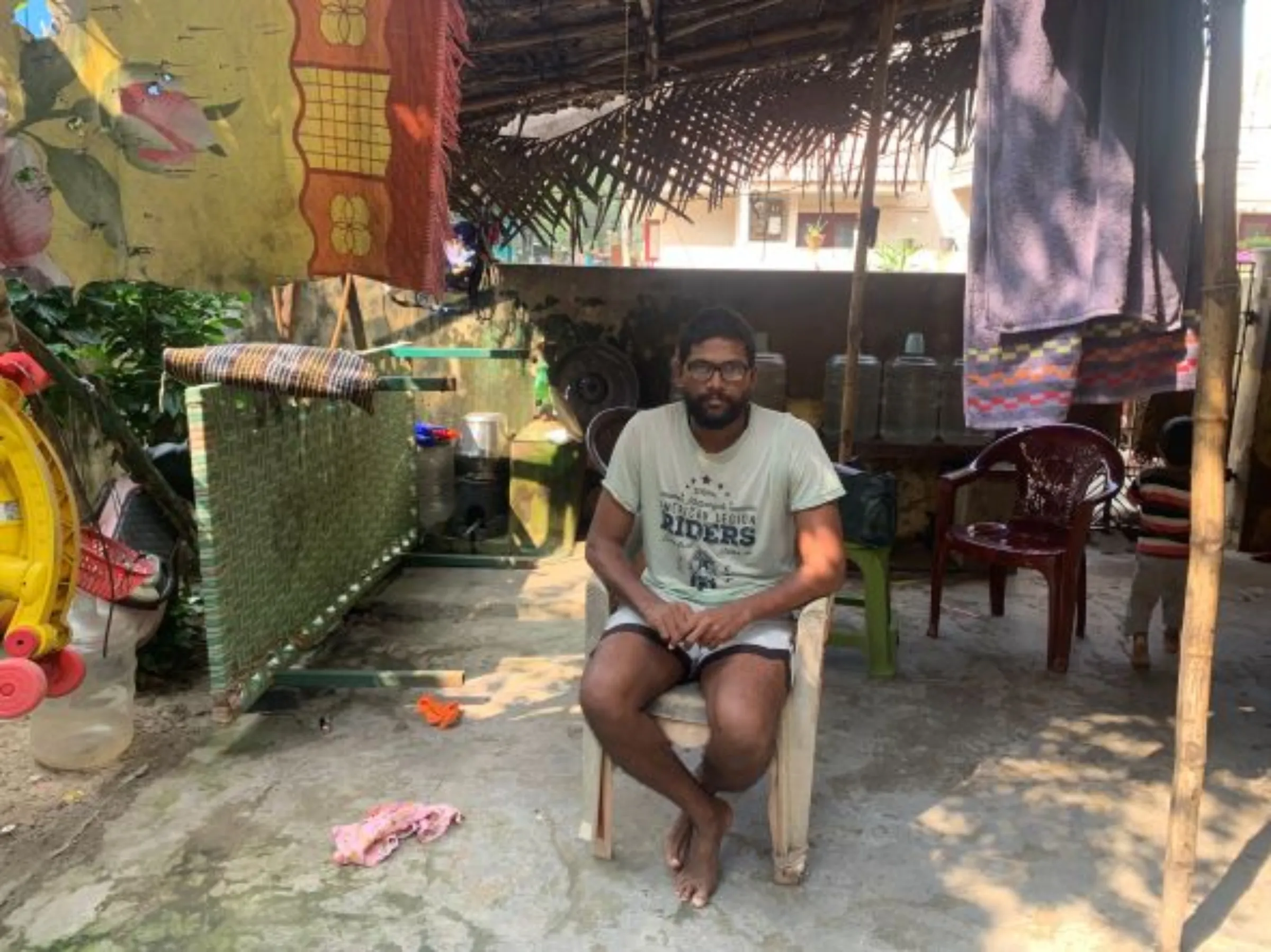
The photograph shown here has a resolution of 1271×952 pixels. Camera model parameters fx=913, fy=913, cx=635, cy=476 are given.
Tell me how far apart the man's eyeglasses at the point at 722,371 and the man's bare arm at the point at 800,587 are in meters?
0.42

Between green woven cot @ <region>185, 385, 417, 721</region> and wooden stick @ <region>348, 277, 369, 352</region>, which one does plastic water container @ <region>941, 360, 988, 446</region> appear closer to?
green woven cot @ <region>185, 385, 417, 721</region>

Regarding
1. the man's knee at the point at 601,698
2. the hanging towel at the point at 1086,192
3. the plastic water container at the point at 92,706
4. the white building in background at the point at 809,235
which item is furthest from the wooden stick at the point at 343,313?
the white building in background at the point at 809,235

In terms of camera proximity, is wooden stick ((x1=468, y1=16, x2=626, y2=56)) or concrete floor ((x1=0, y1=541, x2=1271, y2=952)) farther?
wooden stick ((x1=468, y1=16, x2=626, y2=56))

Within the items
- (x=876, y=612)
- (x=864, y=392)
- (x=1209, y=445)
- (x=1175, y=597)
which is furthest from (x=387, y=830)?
(x=864, y=392)

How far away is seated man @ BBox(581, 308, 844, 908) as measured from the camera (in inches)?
92.4

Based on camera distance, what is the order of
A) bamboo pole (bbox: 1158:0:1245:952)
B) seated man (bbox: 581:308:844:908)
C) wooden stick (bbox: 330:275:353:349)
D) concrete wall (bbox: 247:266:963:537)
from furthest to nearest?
1. wooden stick (bbox: 330:275:353:349)
2. concrete wall (bbox: 247:266:963:537)
3. seated man (bbox: 581:308:844:908)
4. bamboo pole (bbox: 1158:0:1245:952)

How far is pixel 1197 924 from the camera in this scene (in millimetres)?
2311

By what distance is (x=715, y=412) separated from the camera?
2.54 metres

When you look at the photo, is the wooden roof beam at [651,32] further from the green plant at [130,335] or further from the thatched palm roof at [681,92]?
the green plant at [130,335]

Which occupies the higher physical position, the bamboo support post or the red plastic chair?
the bamboo support post

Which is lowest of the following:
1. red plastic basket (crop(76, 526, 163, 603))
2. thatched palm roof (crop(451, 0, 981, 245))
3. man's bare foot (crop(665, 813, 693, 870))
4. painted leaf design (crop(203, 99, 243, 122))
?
man's bare foot (crop(665, 813, 693, 870))

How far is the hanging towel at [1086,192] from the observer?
2115 mm

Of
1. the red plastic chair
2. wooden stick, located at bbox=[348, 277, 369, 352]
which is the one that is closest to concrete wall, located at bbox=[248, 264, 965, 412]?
wooden stick, located at bbox=[348, 277, 369, 352]

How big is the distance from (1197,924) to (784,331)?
4.26 metres
